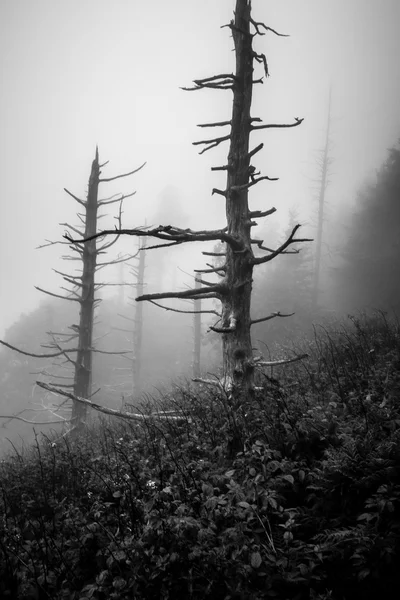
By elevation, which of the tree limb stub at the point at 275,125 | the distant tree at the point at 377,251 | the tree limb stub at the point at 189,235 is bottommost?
the tree limb stub at the point at 189,235

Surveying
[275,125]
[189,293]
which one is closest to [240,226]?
[189,293]

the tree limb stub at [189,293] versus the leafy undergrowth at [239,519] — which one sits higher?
the tree limb stub at [189,293]

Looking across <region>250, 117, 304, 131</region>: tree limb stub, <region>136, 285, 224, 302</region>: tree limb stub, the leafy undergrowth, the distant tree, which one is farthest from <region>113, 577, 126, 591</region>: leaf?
the distant tree

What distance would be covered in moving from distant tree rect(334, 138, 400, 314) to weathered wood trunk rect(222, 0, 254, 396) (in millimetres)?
14712

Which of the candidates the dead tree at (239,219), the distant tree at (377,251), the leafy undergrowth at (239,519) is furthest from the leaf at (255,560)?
the distant tree at (377,251)

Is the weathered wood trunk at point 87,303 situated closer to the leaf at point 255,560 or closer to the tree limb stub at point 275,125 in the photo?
the tree limb stub at point 275,125

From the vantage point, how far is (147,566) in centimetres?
220

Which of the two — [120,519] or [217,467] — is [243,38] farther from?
[120,519]

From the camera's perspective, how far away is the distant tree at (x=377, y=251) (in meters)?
17.2

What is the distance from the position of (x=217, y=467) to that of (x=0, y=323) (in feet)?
474

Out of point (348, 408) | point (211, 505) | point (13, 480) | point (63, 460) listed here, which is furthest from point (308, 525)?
point (13, 480)

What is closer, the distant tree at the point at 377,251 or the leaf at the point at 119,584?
the leaf at the point at 119,584

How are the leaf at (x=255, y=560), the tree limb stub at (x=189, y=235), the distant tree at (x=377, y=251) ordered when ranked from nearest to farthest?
the leaf at (x=255, y=560)
the tree limb stub at (x=189, y=235)
the distant tree at (x=377, y=251)

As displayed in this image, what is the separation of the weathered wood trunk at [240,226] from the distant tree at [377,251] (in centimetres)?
1471
